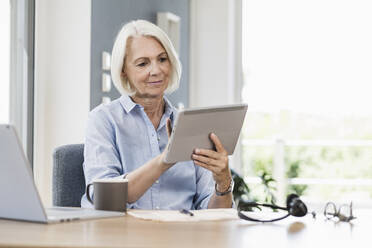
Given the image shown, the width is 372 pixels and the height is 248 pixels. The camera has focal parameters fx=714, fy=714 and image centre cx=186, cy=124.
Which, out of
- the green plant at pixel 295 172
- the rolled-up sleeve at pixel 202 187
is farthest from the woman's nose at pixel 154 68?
the green plant at pixel 295 172

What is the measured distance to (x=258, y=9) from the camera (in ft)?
19.8

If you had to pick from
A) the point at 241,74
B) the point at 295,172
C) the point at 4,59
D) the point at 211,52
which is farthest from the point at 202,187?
the point at 295,172

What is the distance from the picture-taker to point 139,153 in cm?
234

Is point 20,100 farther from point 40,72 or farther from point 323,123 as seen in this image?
point 323,123

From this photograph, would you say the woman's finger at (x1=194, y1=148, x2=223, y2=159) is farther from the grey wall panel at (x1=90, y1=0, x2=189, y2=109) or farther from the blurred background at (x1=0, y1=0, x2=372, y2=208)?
the grey wall panel at (x1=90, y1=0, x2=189, y2=109)

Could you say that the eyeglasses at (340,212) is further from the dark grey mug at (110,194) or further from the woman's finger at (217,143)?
the dark grey mug at (110,194)

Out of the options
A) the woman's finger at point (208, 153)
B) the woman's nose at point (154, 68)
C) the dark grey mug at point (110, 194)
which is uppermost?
the woman's nose at point (154, 68)

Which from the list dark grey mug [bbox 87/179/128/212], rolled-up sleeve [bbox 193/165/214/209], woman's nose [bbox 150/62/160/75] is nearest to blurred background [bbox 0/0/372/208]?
woman's nose [bbox 150/62/160/75]

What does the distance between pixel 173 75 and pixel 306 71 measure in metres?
4.35

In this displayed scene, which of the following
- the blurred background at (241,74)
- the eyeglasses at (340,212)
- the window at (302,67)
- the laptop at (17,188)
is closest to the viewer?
the laptop at (17,188)

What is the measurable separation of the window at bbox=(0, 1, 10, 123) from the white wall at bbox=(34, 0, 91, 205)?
9.5 inches

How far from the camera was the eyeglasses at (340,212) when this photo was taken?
1797mm

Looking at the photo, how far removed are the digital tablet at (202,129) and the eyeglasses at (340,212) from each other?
0.35 m

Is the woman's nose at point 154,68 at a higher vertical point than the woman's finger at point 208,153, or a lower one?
higher
